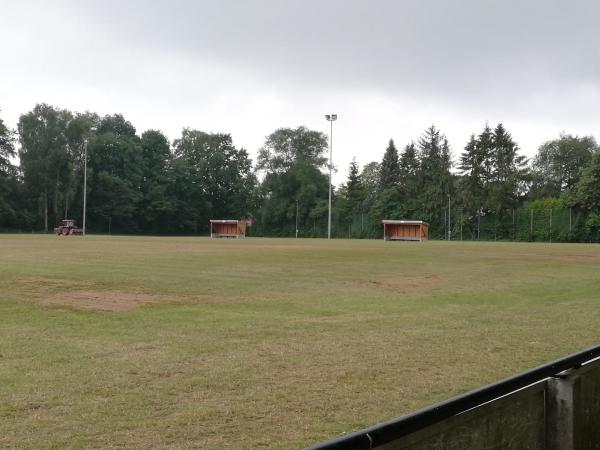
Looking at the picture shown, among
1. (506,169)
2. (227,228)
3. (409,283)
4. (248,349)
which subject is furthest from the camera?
(506,169)

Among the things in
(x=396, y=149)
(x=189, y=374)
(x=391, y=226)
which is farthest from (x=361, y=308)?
(x=396, y=149)

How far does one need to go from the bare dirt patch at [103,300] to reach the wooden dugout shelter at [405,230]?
5318 centimetres

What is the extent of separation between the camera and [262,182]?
4323 inches

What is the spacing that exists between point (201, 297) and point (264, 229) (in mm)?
86234

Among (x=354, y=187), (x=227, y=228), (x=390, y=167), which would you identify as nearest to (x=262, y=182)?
(x=354, y=187)

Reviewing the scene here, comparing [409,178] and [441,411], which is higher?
[409,178]

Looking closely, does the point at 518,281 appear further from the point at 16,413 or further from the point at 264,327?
the point at 16,413

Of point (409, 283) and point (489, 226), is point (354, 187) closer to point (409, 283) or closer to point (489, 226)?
point (489, 226)

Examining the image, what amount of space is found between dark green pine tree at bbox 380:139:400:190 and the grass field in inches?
3759

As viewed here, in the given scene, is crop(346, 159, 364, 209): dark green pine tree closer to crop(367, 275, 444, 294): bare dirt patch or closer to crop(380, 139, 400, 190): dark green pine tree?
crop(380, 139, 400, 190): dark green pine tree

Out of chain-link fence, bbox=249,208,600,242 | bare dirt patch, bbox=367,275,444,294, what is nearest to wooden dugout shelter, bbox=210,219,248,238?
chain-link fence, bbox=249,208,600,242

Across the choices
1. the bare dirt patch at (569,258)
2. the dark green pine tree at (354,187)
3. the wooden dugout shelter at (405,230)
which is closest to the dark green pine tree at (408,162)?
the dark green pine tree at (354,187)

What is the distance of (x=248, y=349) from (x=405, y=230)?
195ft

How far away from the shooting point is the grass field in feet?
17.8
